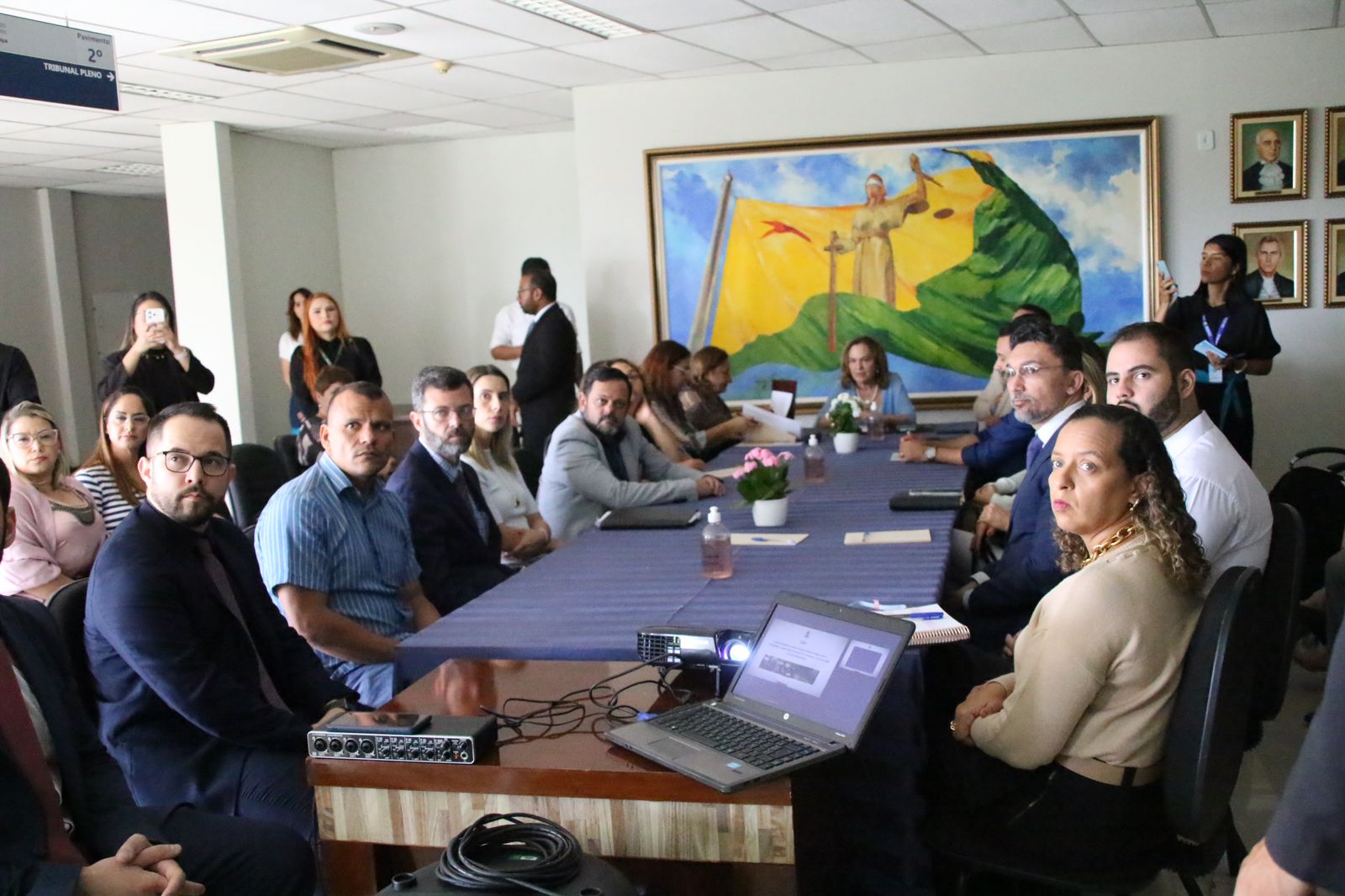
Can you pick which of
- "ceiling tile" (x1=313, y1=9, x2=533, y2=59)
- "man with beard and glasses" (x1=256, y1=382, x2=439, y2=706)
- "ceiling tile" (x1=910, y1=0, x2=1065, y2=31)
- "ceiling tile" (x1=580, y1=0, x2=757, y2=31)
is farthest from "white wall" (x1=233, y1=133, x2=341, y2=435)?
"man with beard and glasses" (x1=256, y1=382, x2=439, y2=706)

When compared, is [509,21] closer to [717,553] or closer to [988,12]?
[988,12]

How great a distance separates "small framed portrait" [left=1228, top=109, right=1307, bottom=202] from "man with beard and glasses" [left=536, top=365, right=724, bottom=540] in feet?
13.8

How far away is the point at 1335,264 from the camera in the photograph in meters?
7.14

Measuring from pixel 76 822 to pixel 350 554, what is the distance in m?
1.11

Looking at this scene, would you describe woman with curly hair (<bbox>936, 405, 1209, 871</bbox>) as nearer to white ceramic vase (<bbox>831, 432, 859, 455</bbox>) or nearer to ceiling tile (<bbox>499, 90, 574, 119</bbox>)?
white ceramic vase (<bbox>831, 432, 859, 455</bbox>)

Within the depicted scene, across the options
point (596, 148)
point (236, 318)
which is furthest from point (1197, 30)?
point (236, 318)

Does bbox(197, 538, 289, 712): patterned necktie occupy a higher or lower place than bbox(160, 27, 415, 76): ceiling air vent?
lower

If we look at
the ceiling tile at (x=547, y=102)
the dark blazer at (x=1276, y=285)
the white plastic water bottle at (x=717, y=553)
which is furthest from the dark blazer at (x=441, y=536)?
the dark blazer at (x=1276, y=285)

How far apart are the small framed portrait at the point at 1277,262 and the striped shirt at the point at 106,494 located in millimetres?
6029

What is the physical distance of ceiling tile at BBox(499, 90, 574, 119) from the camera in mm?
8141

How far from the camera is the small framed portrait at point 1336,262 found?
23.4 ft

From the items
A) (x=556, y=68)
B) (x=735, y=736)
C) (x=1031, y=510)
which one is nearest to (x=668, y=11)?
(x=556, y=68)

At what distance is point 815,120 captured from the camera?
7734mm

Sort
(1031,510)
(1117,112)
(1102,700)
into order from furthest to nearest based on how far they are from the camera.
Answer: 1. (1117,112)
2. (1031,510)
3. (1102,700)
